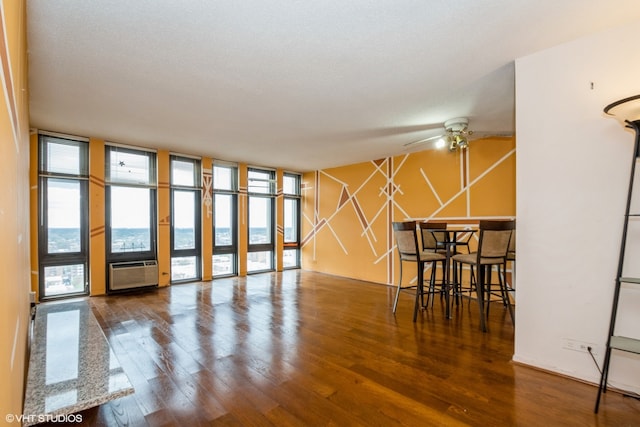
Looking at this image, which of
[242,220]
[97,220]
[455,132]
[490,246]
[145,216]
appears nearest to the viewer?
[490,246]

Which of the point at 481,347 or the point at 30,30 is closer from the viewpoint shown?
the point at 30,30

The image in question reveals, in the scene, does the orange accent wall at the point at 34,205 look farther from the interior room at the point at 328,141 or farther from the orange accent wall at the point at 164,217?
the orange accent wall at the point at 164,217

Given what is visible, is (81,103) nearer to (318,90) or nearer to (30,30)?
(30,30)

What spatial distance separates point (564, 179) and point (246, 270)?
5.90 metres

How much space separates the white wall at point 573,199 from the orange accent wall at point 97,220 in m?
5.77

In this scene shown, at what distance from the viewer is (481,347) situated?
2.74 metres

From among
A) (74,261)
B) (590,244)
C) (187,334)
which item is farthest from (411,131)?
(74,261)

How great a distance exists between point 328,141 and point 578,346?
3.91 metres

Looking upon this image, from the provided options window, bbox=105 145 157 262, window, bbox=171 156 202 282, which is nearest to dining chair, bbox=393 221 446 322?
window, bbox=171 156 202 282

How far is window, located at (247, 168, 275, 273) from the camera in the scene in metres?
6.90

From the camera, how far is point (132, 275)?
491 cm

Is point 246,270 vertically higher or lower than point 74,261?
lower

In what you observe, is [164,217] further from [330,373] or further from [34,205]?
[330,373]

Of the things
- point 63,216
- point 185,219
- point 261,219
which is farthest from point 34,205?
point 261,219
